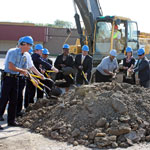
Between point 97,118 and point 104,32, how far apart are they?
7.40 meters

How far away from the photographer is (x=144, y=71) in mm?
8516

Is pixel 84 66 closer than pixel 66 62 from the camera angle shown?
No

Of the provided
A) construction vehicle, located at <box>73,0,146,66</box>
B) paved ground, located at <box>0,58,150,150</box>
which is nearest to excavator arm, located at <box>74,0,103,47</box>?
construction vehicle, located at <box>73,0,146,66</box>

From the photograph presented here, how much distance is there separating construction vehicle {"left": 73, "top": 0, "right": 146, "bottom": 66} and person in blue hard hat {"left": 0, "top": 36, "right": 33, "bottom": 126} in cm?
660

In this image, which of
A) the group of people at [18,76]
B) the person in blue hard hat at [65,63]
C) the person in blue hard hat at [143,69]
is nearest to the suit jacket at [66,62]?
the person in blue hard hat at [65,63]

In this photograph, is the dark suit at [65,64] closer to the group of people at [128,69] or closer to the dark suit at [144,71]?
the group of people at [128,69]

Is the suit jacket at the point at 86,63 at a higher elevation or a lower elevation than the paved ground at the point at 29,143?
higher

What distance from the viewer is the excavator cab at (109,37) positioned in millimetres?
12529

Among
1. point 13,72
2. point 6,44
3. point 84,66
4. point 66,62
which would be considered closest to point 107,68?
point 84,66

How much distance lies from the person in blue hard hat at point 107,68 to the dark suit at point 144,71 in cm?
77

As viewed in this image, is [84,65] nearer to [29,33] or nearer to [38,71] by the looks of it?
[38,71]

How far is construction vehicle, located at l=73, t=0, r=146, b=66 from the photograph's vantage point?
41.0ft

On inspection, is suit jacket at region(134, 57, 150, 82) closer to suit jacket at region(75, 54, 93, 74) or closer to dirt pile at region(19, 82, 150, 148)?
dirt pile at region(19, 82, 150, 148)

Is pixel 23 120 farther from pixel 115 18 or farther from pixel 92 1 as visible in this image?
pixel 92 1
